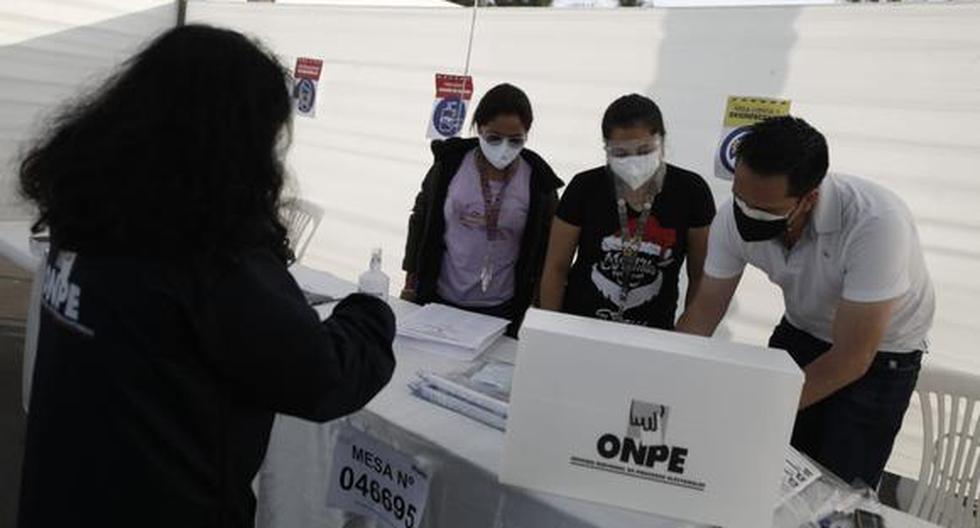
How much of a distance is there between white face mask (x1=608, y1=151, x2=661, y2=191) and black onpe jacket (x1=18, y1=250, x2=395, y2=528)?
1.04m

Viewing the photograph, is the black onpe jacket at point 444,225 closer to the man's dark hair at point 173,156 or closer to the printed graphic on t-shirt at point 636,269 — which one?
the printed graphic on t-shirt at point 636,269

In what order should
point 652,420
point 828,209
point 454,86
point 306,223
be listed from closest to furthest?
point 652,420
point 828,209
point 454,86
point 306,223

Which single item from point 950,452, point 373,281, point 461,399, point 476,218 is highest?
point 476,218

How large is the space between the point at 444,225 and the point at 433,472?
1.02m

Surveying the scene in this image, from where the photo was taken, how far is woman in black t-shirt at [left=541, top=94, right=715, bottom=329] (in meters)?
1.68

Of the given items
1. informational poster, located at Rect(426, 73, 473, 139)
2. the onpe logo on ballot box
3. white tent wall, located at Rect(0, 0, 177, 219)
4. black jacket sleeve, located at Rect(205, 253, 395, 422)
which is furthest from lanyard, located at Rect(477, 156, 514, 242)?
white tent wall, located at Rect(0, 0, 177, 219)

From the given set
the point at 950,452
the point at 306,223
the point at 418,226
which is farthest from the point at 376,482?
the point at 306,223

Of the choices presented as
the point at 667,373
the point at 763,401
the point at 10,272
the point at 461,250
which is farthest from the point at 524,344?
the point at 10,272

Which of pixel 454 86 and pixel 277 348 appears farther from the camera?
pixel 454 86

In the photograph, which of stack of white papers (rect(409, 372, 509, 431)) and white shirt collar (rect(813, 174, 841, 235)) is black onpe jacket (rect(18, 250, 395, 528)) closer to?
stack of white papers (rect(409, 372, 509, 431))

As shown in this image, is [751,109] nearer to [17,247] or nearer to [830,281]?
[830,281]

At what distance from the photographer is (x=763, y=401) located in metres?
0.86

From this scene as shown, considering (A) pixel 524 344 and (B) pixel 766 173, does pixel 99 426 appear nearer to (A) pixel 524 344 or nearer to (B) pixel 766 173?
(A) pixel 524 344

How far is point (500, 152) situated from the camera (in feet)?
6.24
